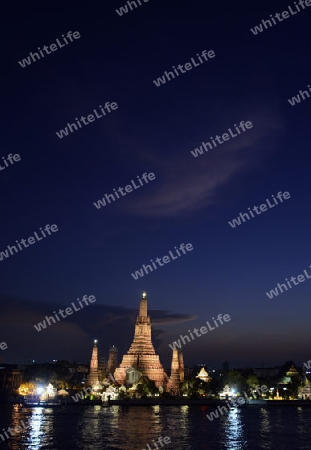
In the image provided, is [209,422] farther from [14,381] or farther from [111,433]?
[14,381]

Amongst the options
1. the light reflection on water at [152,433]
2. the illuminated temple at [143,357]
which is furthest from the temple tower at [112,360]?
the light reflection on water at [152,433]

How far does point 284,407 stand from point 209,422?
165 feet

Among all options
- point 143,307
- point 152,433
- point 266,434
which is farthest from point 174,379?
point 152,433

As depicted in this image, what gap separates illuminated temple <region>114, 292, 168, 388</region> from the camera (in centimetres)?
11438

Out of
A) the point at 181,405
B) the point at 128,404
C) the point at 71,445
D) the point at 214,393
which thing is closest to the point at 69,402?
the point at 128,404

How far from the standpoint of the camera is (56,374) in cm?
14412

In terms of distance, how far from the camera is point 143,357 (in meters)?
117

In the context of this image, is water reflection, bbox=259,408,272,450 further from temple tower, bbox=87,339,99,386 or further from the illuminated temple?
temple tower, bbox=87,339,99,386

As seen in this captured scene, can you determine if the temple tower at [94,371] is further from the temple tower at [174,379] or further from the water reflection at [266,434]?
the water reflection at [266,434]

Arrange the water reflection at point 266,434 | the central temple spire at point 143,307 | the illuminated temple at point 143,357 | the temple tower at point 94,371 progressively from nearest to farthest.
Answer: the water reflection at point 266,434 < the temple tower at point 94,371 < the illuminated temple at point 143,357 < the central temple spire at point 143,307

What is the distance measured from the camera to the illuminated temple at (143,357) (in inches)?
4503

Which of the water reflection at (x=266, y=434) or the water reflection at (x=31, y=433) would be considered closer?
the water reflection at (x=31, y=433)

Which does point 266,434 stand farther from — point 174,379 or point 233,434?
point 174,379

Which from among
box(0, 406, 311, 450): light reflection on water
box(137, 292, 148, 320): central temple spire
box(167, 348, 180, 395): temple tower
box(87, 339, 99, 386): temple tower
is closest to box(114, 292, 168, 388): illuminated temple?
box(137, 292, 148, 320): central temple spire
